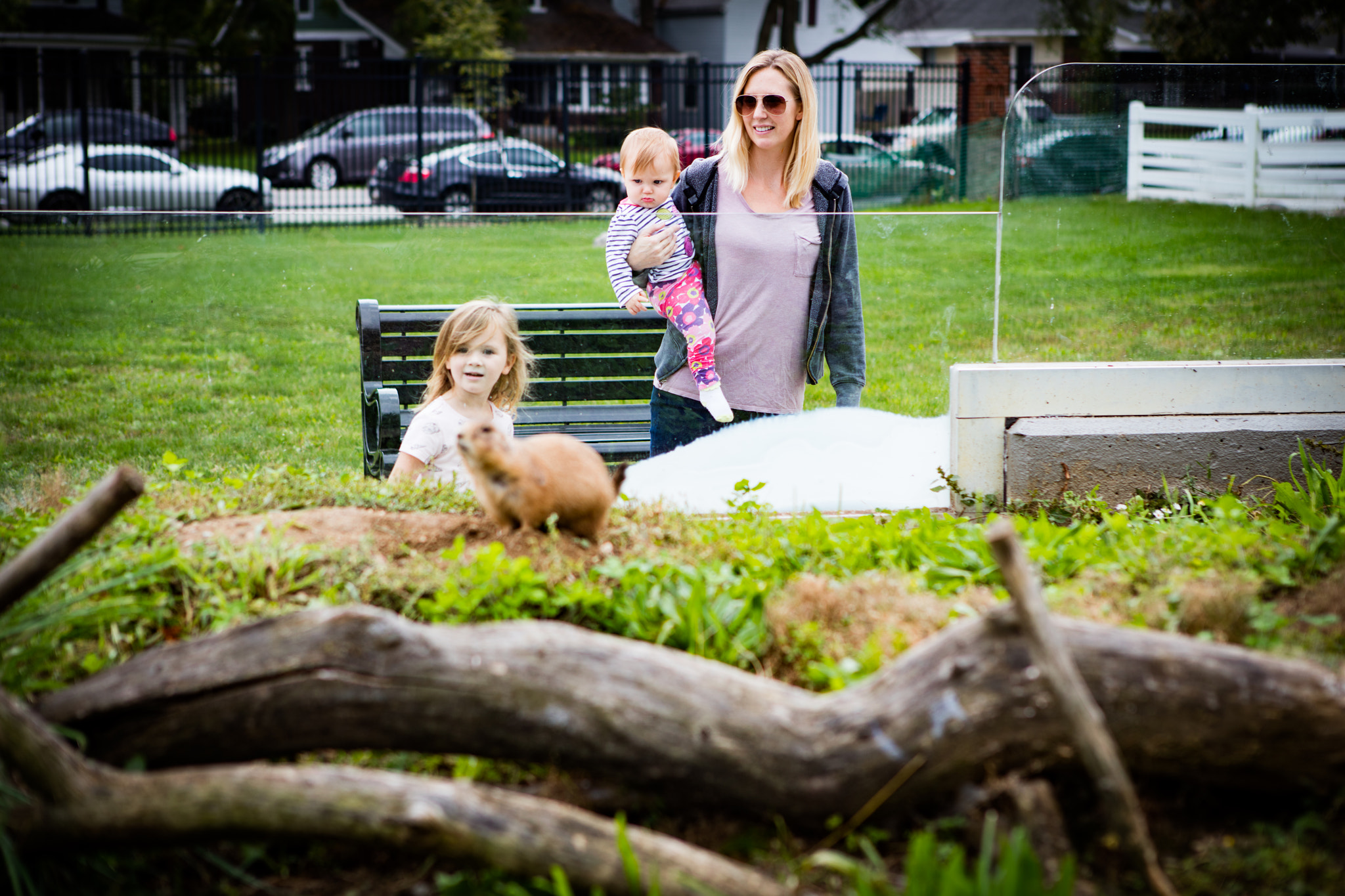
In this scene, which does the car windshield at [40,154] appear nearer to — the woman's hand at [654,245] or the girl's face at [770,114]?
the woman's hand at [654,245]

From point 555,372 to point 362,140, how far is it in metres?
17.9

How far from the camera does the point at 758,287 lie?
448 centimetres

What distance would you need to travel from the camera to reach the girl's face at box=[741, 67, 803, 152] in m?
4.27

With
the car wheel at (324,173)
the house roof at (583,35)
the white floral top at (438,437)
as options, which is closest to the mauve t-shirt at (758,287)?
the white floral top at (438,437)

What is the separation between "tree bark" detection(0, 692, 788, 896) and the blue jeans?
2.47 m

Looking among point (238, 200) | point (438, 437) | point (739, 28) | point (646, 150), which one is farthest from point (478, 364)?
point (739, 28)

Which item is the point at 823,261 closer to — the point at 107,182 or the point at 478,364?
the point at 478,364

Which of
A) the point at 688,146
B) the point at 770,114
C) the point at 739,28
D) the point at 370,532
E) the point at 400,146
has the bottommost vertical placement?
the point at 370,532

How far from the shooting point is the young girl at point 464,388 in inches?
175

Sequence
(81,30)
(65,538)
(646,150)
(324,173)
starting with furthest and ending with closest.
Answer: (81,30), (324,173), (646,150), (65,538)

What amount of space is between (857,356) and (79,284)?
124 inches

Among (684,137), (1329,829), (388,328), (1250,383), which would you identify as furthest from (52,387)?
(684,137)

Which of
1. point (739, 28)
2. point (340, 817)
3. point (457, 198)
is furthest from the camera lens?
point (739, 28)

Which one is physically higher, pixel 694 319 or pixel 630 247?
pixel 630 247
